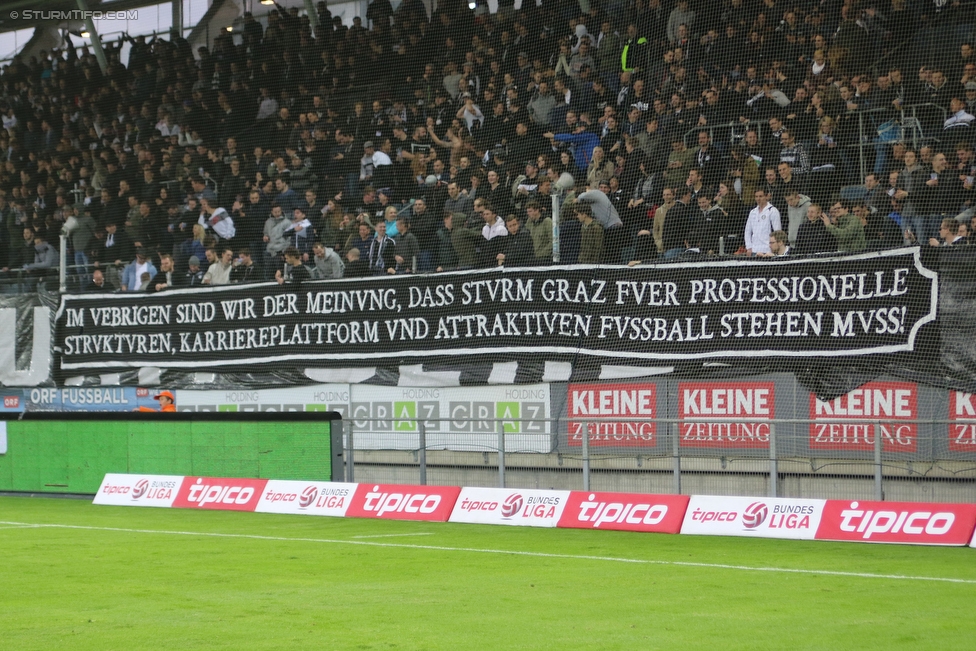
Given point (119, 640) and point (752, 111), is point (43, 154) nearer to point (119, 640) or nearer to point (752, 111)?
point (752, 111)

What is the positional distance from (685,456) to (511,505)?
2286 millimetres

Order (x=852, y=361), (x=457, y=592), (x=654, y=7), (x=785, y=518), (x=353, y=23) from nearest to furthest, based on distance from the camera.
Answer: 1. (x=457, y=592)
2. (x=785, y=518)
3. (x=852, y=361)
4. (x=654, y=7)
5. (x=353, y=23)

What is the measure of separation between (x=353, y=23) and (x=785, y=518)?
1416 cm

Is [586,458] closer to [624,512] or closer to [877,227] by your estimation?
[624,512]

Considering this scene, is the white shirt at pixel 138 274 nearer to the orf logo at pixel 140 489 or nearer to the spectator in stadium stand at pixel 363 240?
the spectator in stadium stand at pixel 363 240

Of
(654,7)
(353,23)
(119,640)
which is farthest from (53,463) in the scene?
(119,640)

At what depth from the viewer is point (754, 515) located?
13.2 metres

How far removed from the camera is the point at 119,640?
25.2 ft

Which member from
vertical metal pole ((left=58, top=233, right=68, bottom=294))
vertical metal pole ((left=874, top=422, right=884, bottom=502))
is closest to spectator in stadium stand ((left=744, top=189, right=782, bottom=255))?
vertical metal pole ((left=874, top=422, right=884, bottom=502))

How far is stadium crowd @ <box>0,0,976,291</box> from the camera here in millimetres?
16203

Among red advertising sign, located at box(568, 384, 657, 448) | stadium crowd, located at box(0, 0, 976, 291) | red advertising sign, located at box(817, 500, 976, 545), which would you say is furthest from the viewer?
stadium crowd, located at box(0, 0, 976, 291)

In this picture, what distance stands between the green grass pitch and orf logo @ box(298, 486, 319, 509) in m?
1.99

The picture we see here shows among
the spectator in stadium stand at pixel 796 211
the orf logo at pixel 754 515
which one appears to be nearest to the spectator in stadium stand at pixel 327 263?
the spectator in stadium stand at pixel 796 211

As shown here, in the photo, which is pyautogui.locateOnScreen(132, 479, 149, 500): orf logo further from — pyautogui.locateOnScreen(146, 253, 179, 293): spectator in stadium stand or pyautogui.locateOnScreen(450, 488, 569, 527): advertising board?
pyautogui.locateOnScreen(450, 488, 569, 527): advertising board
